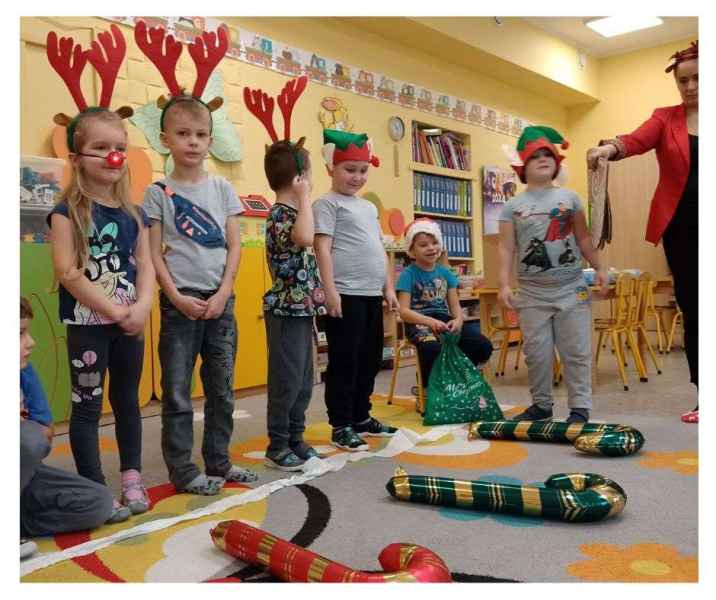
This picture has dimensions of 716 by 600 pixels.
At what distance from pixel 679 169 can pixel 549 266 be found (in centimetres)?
58

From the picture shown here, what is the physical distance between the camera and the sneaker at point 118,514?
5.09ft

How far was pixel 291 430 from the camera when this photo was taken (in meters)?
2.10

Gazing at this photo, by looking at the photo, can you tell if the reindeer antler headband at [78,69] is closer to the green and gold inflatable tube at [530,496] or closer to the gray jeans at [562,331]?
the green and gold inflatable tube at [530,496]

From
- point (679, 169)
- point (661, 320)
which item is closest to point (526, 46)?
point (661, 320)

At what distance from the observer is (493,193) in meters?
6.01

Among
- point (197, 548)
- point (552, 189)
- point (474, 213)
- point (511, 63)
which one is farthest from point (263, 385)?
point (511, 63)

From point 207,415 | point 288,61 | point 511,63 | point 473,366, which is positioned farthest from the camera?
point 511,63

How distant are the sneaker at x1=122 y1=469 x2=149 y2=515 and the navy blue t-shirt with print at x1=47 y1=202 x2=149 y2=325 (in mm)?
434

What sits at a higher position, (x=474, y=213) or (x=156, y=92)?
(x=156, y=92)

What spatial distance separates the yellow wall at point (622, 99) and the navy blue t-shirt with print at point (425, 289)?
4.72m

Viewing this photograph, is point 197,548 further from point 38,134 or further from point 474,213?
point 474,213
